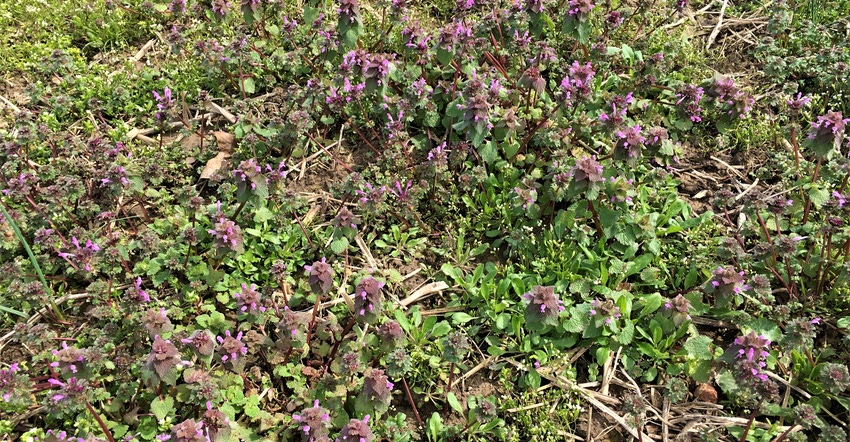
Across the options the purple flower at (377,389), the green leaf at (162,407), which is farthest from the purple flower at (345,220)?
the green leaf at (162,407)

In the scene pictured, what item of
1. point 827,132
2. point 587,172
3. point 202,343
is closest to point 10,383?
point 202,343

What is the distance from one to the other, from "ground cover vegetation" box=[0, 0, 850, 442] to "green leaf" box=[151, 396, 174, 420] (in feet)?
0.04

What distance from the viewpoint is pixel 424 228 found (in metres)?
4.30

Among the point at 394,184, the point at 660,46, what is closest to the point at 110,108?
the point at 394,184

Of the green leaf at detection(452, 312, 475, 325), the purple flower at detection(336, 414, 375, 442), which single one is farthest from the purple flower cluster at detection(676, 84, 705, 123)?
the purple flower at detection(336, 414, 375, 442)

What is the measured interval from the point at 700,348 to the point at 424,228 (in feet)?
5.96

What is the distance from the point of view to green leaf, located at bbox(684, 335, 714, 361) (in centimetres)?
350

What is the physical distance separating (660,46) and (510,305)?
105 inches

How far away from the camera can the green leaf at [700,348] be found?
11.5ft

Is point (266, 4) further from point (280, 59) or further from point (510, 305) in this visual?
point (510, 305)

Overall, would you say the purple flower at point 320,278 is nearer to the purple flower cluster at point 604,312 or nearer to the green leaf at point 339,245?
the green leaf at point 339,245

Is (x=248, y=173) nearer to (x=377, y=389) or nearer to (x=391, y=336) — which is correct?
(x=391, y=336)

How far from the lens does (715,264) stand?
393 centimetres

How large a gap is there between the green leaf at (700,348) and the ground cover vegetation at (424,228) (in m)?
0.01
